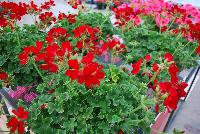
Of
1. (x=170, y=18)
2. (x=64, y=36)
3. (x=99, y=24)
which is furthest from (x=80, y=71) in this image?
(x=170, y=18)

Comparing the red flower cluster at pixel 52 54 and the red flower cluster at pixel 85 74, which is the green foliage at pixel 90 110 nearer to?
the red flower cluster at pixel 52 54

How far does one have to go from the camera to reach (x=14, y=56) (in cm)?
157

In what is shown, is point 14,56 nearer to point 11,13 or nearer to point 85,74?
point 11,13

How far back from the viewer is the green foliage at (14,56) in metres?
1.56

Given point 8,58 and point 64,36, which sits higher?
point 64,36

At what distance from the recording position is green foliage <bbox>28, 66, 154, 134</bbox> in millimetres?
1073

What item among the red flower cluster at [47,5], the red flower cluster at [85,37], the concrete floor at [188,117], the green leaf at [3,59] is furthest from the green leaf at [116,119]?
the concrete floor at [188,117]

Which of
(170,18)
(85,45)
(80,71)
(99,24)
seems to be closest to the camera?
(80,71)

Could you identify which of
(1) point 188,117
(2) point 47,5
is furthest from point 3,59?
(1) point 188,117

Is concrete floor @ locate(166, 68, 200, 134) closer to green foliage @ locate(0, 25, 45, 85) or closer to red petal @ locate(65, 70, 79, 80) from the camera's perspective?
green foliage @ locate(0, 25, 45, 85)

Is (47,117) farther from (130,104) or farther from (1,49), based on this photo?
(1,49)

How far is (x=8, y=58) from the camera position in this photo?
1593 millimetres

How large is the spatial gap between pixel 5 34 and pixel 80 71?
0.88m

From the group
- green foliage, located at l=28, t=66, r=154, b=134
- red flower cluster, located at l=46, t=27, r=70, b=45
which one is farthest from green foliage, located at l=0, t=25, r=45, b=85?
green foliage, located at l=28, t=66, r=154, b=134
